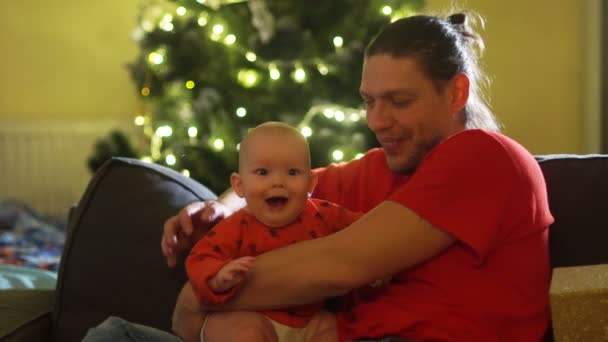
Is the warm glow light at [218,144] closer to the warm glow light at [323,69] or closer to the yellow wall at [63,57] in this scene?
the warm glow light at [323,69]

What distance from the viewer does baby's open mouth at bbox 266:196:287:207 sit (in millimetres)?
1493

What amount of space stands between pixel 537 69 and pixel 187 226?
122 inches

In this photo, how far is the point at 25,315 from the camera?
1.93 m

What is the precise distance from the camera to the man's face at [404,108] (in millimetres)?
1673

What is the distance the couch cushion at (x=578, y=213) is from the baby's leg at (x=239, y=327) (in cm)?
66

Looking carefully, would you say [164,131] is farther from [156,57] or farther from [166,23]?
[166,23]

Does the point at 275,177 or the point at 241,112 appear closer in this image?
the point at 275,177

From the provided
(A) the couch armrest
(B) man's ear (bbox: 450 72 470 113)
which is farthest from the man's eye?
(A) the couch armrest

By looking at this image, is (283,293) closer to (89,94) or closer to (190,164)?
(190,164)

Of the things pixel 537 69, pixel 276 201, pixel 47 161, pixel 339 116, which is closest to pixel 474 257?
pixel 276 201

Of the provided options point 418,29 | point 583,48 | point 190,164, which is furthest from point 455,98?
point 583,48

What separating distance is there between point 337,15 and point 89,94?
2.10 m

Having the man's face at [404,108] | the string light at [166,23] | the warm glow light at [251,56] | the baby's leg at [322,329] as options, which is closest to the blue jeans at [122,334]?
the baby's leg at [322,329]

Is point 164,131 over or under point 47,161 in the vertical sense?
over
